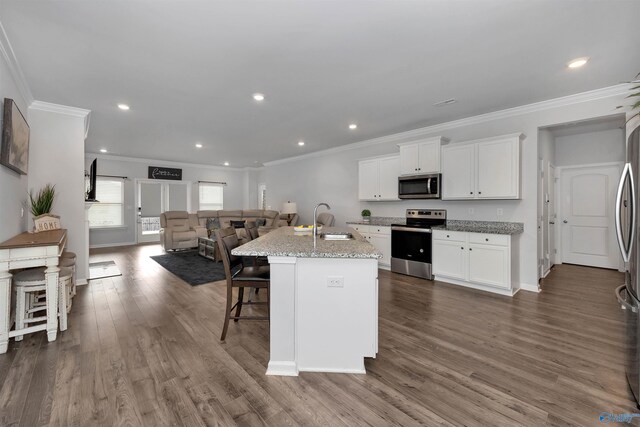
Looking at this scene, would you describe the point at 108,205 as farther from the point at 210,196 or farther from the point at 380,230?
the point at 380,230

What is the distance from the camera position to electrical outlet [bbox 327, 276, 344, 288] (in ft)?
6.49

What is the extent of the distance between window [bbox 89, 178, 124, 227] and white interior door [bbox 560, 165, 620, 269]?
35.9ft

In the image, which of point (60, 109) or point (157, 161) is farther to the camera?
point (157, 161)

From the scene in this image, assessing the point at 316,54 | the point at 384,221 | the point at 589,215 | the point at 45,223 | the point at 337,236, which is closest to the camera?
the point at 316,54

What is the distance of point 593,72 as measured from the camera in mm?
2836

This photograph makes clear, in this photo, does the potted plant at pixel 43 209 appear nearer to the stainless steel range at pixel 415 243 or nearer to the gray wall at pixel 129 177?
the gray wall at pixel 129 177

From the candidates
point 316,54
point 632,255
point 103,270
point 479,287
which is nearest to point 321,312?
point 632,255

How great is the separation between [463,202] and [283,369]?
150 inches

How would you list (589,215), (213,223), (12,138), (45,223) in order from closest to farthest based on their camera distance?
(12,138) → (45,223) → (589,215) → (213,223)

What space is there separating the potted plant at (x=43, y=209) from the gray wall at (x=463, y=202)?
16.0ft

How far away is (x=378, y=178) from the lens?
208 inches

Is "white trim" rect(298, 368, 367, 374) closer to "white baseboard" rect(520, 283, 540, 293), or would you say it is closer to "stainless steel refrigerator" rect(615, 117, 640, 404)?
"stainless steel refrigerator" rect(615, 117, 640, 404)

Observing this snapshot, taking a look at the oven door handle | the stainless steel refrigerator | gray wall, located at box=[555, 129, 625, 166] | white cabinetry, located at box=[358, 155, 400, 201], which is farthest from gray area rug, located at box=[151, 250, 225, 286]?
gray wall, located at box=[555, 129, 625, 166]

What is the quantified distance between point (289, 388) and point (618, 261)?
618 centimetres
